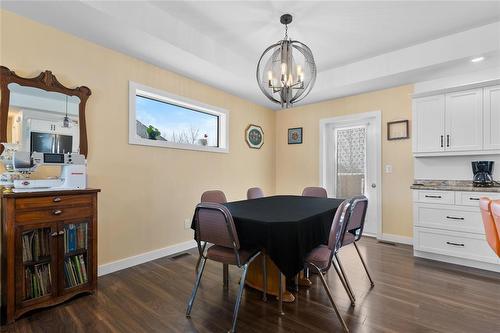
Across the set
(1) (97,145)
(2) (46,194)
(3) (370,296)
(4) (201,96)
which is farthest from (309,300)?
(4) (201,96)

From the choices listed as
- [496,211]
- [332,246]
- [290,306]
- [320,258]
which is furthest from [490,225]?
[290,306]

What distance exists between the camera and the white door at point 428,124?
332 centimetres

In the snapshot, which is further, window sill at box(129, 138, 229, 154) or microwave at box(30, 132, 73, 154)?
window sill at box(129, 138, 229, 154)

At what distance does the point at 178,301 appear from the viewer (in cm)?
215

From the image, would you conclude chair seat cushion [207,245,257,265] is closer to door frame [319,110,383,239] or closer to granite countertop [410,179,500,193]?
granite countertop [410,179,500,193]

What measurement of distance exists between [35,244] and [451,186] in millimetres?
4346

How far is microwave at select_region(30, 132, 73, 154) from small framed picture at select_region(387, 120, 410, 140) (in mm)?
4248

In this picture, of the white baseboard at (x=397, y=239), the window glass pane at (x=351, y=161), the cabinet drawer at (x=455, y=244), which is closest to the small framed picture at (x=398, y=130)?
the window glass pane at (x=351, y=161)

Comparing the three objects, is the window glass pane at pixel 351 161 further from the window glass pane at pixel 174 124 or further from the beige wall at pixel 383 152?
the window glass pane at pixel 174 124

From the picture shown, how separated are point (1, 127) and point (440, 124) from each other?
475cm

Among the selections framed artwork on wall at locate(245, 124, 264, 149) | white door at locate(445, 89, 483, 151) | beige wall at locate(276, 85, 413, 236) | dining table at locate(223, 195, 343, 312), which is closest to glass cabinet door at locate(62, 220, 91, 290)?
dining table at locate(223, 195, 343, 312)

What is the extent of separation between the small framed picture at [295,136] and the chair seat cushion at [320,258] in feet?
10.8

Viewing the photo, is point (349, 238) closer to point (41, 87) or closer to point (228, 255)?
point (228, 255)

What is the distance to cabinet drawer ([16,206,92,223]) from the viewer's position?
75.4 inches
